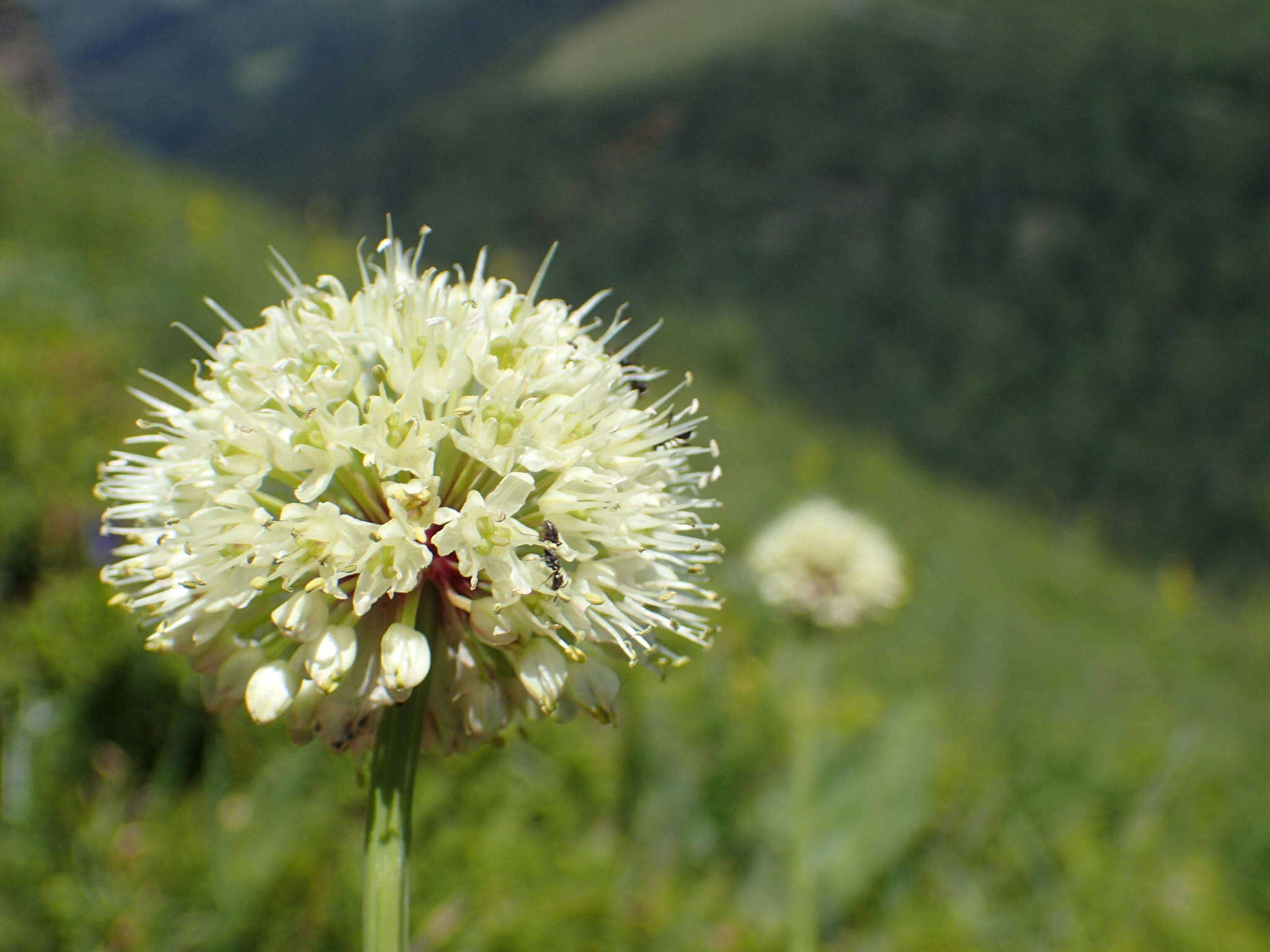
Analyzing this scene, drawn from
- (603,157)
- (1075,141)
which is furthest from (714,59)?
(1075,141)

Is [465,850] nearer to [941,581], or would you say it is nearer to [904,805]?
[904,805]

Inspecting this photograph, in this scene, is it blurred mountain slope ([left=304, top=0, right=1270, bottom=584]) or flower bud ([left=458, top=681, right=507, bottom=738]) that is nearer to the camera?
flower bud ([left=458, top=681, right=507, bottom=738])

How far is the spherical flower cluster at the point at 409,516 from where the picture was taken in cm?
115

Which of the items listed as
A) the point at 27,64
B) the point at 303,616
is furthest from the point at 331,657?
the point at 27,64

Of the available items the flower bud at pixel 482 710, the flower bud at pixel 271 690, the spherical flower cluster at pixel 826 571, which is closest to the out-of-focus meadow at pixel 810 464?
the flower bud at pixel 482 710

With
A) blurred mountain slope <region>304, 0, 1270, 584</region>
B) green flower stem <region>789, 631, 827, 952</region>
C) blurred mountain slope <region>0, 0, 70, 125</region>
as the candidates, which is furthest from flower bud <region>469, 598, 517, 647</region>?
blurred mountain slope <region>304, 0, 1270, 584</region>

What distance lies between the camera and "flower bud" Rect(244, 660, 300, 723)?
44.9 inches

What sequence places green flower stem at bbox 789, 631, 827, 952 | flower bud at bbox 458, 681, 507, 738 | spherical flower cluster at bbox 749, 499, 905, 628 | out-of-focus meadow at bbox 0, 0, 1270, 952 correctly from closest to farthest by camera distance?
flower bud at bbox 458, 681, 507, 738
green flower stem at bbox 789, 631, 827, 952
out-of-focus meadow at bbox 0, 0, 1270, 952
spherical flower cluster at bbox 749, 499, 905, 628

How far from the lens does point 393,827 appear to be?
110cm

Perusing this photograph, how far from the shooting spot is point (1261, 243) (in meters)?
16.2

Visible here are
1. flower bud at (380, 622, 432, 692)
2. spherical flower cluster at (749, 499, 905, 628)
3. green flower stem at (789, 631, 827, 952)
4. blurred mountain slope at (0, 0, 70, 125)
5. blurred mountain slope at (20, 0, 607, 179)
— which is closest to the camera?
flower bud at (380, 622, 432, 692)

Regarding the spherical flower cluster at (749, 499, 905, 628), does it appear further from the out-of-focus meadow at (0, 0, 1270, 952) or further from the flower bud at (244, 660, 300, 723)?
the flower bud at (244, 660, 300, 723)

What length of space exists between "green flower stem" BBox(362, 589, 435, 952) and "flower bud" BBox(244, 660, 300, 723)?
126mm

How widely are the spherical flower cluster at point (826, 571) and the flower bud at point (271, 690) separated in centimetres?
215
